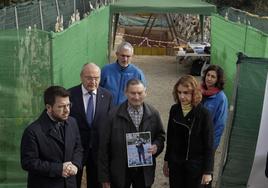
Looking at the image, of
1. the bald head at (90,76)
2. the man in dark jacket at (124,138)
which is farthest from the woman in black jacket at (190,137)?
the bald head at (90,76)

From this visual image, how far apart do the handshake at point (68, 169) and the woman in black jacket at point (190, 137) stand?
3.15 ft

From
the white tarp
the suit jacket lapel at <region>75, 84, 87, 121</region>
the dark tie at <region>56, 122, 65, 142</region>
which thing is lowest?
the white tarp

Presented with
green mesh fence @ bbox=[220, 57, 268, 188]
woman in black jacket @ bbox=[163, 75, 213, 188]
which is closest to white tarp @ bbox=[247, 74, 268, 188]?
green mesh fence @ bbox=[220, 57, 268, 188]

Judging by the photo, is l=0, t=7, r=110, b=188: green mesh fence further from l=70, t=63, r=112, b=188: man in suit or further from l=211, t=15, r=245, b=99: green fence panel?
l=211, t=15, r=245, b=99: green fence panel

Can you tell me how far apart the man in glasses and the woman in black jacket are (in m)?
1.17

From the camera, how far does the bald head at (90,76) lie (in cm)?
483

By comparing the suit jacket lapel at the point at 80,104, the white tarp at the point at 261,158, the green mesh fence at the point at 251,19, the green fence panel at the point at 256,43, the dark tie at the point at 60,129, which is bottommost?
the white tarp at the point at 261,158

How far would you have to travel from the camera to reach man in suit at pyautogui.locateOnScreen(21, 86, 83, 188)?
13.2 ft

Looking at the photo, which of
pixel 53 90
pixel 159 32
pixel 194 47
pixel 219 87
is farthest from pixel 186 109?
pixel 159 32

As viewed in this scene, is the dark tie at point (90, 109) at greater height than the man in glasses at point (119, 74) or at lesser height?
lesser

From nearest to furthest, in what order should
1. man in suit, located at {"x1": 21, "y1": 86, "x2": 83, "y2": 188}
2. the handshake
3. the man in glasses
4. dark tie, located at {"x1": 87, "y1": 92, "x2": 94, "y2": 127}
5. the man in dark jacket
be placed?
1. man in suit, located at {"x1": 21, "y1": 86, "x2": 83, "y2": 188}
2. the handshake
3. the man in dark jacket
4. dark tie, located at {"x1": 87, "y1": 92, "x2": 94, "y2": 127}
5. the man in glasses

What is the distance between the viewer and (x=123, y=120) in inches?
178

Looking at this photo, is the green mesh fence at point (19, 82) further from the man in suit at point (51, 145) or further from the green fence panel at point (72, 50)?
the man in suit at point (51, 145)

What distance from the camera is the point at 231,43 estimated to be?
11.1m
